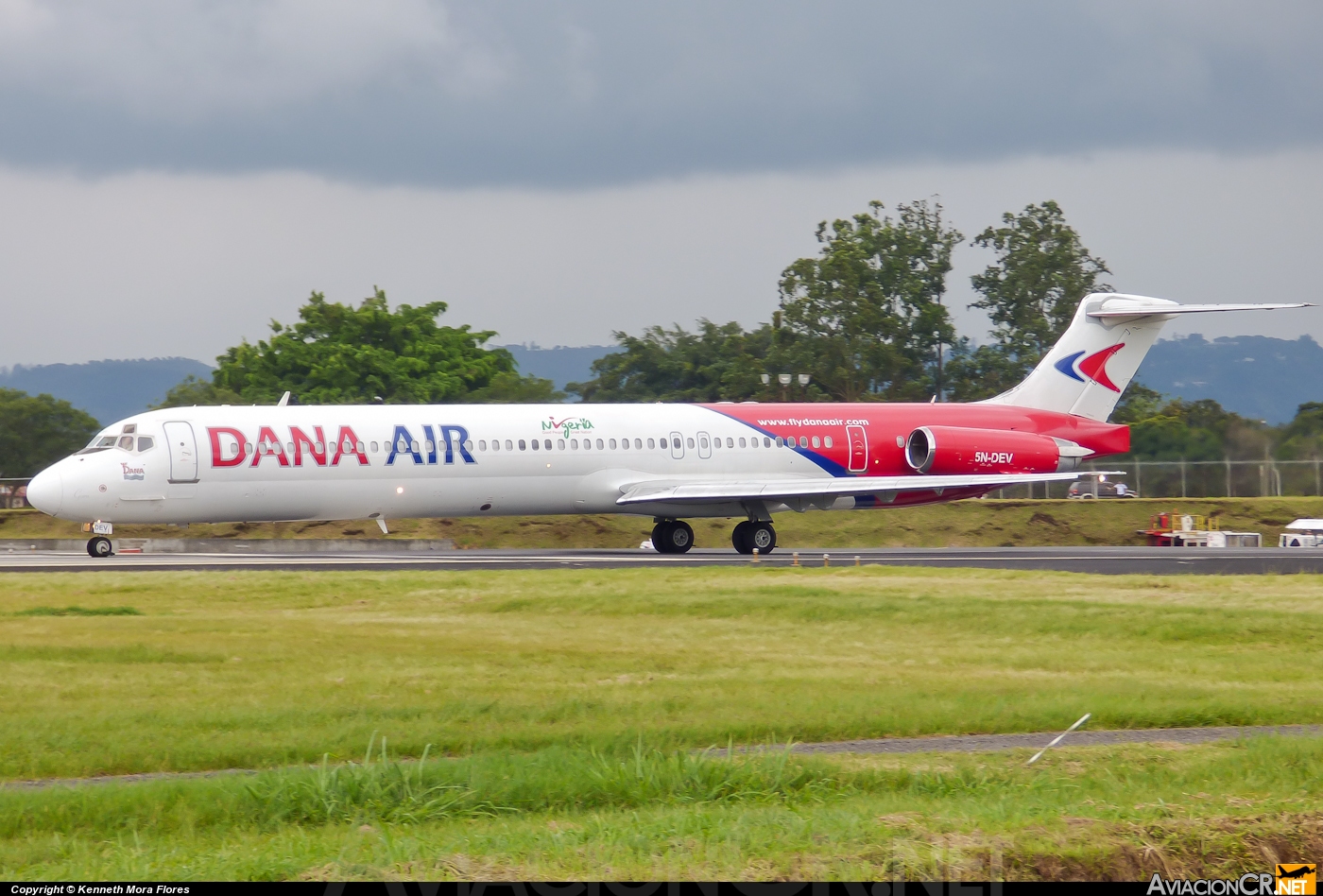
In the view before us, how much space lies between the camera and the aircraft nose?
31688 mm

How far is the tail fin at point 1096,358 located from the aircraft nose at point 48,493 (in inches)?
986

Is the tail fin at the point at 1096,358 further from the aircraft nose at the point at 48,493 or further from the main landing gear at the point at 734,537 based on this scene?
the aircraft nose at the point at 48,493

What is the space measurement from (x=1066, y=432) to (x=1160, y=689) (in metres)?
29.2

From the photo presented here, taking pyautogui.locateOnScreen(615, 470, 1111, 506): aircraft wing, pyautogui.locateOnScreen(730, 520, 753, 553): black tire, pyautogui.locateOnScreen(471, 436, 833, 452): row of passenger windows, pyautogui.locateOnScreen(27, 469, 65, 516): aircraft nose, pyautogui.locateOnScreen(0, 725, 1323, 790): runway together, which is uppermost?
pyautogui.locateOnScreen(471, 436, 833, 452): row of passenger windows

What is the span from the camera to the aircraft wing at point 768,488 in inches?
1432

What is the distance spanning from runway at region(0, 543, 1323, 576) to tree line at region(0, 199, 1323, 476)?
24.5 m

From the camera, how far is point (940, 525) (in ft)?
162

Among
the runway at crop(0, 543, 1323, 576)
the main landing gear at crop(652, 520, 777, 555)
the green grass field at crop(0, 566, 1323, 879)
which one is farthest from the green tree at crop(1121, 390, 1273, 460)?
the green grass field at crop(0, 566, 1323, 879)

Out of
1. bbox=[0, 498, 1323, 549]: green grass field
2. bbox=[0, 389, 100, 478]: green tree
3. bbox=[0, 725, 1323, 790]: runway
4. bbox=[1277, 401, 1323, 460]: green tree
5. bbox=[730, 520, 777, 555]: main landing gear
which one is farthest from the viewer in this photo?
bbox=[0, 389, 100, 478]: green tree

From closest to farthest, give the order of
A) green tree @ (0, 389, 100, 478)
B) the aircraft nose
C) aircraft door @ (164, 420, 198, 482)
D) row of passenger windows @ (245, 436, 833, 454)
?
1. the aircraft nose
2. aircraft door @ (164, 420, 198, 482)
3. row of passenger windows @ (245, 436, 833, 454)
4. green tree @ (0, 389, 100, 478)

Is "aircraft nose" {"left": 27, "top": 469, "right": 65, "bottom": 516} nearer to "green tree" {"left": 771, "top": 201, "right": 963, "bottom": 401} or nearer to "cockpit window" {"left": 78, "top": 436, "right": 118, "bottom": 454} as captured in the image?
"cockpit window" {"left": 78, "top": 436, "right": 118, "bottom": 454}

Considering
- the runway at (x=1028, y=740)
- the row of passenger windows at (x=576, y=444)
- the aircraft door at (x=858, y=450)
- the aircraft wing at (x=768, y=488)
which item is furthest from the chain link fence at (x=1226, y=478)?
the runway at (x=1028, y=740)

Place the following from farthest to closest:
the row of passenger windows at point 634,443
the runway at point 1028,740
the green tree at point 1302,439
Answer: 1. the green tree at point 1302,439
2. the row of passenger windows at point 634,443
3. the runway at point 1028,740

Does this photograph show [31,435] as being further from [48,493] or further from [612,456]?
[612,456]
